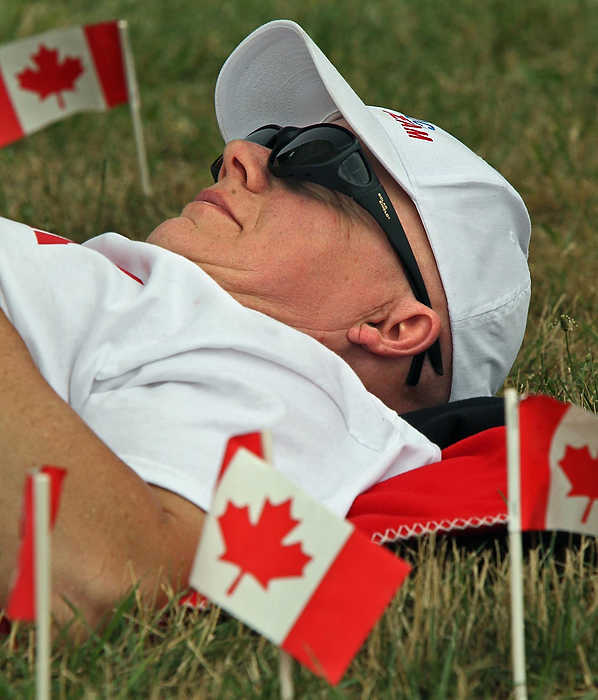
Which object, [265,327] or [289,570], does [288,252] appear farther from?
[289,570]

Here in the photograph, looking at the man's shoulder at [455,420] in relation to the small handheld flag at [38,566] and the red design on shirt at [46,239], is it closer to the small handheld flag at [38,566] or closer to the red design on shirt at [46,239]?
the red design on shirt at [46,239]

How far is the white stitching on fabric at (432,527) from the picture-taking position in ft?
6.19

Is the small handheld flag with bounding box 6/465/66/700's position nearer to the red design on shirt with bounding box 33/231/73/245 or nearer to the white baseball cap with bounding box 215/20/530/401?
the red design on shirt with bounding box 33/231/73/245

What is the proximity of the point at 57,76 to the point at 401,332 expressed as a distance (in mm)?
1956

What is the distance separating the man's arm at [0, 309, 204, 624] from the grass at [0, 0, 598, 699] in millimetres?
52

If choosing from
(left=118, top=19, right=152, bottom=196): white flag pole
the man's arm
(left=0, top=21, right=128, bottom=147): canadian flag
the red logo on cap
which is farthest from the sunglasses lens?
(left=118, top=19, right=152, bottom=196): white flag pole

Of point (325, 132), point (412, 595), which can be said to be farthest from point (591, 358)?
point (412, 595)

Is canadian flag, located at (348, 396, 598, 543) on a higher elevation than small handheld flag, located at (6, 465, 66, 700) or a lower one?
lower

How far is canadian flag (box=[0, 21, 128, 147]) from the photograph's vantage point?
360 cm

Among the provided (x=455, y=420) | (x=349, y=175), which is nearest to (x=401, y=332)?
(x=455, y=420)

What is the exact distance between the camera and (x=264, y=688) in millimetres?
1527

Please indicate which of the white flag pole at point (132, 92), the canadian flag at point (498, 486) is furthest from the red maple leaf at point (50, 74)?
the canadian flag at point (498, 486)

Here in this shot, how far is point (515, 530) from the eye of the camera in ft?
4.70

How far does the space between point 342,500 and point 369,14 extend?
4.72 m
